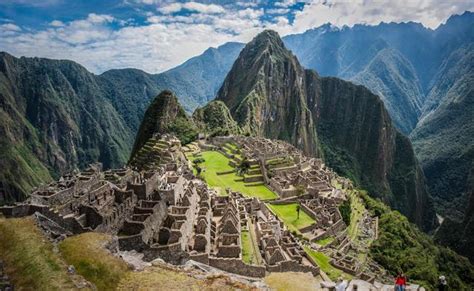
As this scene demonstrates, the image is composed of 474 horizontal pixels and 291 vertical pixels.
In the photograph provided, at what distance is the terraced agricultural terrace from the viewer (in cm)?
2578

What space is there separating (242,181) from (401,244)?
29082 millimetres

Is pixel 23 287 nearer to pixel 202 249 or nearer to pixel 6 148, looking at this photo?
pixel 202 249

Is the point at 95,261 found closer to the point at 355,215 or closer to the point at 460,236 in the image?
the point at 355,215

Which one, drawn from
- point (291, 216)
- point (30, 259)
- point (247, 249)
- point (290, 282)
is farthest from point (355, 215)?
point (30, 259)

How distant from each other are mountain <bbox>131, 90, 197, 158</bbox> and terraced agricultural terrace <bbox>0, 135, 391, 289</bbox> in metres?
54.5

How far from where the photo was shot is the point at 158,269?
21.9 metres

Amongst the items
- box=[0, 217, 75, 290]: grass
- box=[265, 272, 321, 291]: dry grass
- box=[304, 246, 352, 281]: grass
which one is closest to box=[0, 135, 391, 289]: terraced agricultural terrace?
box=[304, 246, 352, 281]: grass

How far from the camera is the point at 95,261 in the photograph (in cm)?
2077

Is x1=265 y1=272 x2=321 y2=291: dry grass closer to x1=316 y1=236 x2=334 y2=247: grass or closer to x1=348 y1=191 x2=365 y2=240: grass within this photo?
x1=316 y1=236 x2=334 y2=247: grass

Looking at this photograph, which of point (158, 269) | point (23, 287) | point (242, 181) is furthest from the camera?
point (242, 181)

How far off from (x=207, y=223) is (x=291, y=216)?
25.1 metres

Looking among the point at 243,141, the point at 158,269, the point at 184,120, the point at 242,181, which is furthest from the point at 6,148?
the point at 158,269

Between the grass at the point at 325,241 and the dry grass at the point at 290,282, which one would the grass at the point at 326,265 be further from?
the dry grass at the point at 290,282

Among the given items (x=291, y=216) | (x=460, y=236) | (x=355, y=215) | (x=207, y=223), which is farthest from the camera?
(x=460, y=236)
